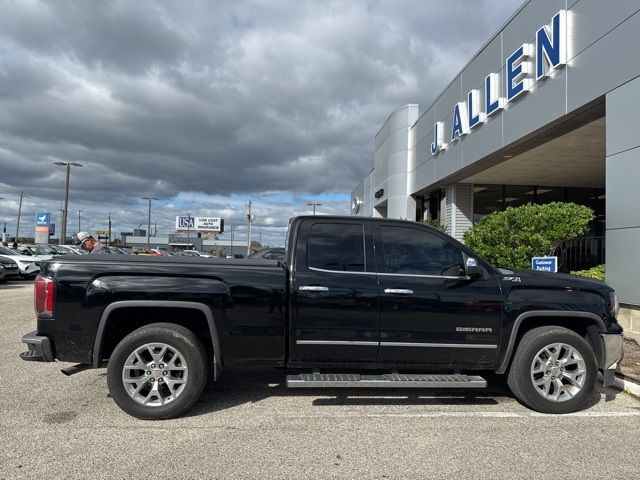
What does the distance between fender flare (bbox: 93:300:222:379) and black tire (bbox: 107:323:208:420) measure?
0.15 meters

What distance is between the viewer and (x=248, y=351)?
14.8ft

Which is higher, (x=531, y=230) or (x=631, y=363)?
(x=531, y=230)

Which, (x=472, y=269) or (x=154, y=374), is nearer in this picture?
(x=154, y=374)

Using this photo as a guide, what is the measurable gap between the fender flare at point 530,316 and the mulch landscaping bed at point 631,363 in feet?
4.99

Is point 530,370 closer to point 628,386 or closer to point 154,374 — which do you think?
point 628,386

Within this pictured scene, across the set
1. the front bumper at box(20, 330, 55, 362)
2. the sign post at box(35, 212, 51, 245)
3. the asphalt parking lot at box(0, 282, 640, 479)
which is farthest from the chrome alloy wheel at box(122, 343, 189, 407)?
the sign post at box(35, 212, 51, 245)

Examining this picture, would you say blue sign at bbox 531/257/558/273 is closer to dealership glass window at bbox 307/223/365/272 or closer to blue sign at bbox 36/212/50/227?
dealership glass window at bbox 307/223/365/272

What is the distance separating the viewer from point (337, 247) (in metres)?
4.84

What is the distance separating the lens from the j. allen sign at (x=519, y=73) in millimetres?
9680

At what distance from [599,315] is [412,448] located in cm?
251

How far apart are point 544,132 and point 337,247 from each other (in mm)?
8208

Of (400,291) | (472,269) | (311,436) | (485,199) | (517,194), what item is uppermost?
(517,194)

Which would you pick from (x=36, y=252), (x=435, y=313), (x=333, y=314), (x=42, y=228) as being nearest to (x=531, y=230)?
(x=435, y=313)

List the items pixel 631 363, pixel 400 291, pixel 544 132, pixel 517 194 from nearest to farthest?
pixel 400 291, pixel 631 363, pixel 544 132, pixel 517 194
